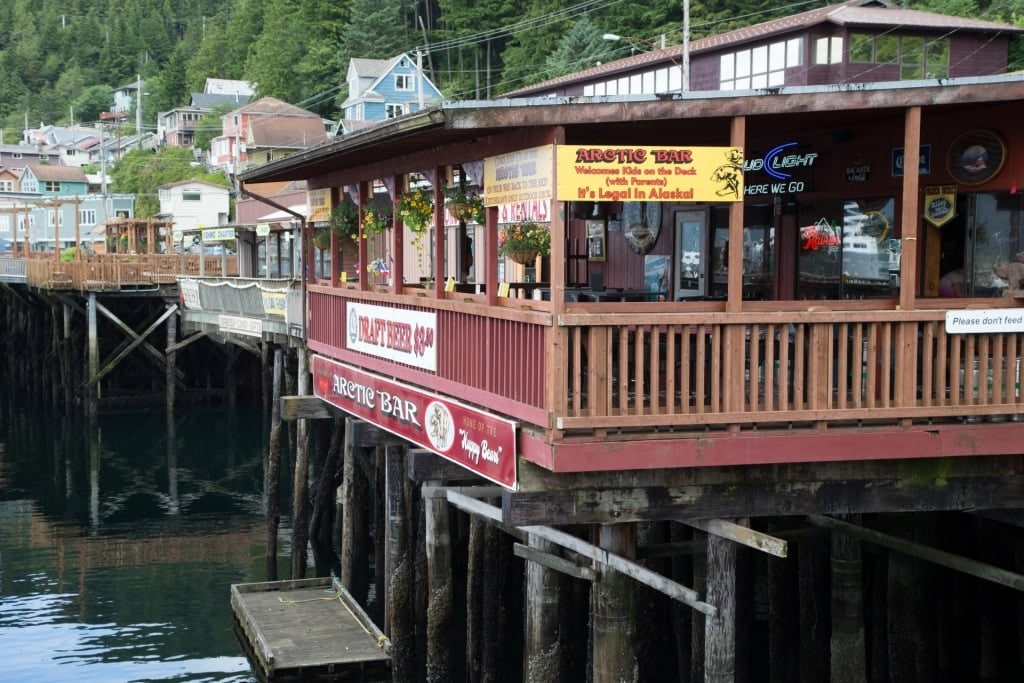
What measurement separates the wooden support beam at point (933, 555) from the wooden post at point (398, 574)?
524cm

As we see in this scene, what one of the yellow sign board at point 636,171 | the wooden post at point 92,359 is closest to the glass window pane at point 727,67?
the wooden post at point 92,359

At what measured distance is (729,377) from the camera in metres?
10.2

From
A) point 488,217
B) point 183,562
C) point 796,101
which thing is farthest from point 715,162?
point 183,562

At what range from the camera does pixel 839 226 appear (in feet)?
50.5

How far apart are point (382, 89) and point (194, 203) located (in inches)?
542

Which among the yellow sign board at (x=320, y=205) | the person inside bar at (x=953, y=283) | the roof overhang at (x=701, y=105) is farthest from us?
the yellow sign board at (x=320, y=205)

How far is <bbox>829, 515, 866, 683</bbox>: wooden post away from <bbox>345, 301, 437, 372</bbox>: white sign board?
14.6 ft

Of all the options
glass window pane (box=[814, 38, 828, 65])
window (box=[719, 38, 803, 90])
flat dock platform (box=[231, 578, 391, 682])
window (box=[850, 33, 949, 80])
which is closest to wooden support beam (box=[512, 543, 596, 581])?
flat dock platform (box=[231, 578, 391, 682])

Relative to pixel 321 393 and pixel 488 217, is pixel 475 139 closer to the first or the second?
pixel 488 217

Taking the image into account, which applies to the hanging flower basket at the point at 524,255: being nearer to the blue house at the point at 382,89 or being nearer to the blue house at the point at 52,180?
the blue house at the point at 382,89

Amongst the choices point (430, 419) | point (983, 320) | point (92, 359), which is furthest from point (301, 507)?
point (92, 359)

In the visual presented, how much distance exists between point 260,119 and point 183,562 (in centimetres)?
5103

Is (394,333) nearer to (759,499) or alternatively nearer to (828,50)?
(759,499)

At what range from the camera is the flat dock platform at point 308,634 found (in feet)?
53.9
